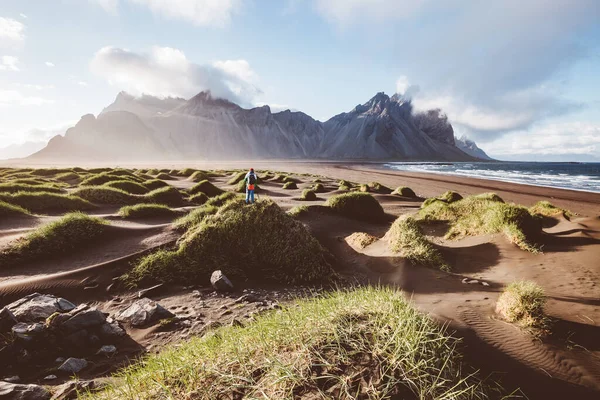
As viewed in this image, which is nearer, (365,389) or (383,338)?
(365,389)

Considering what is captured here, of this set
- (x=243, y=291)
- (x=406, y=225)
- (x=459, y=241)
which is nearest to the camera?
(x=243, y=291)

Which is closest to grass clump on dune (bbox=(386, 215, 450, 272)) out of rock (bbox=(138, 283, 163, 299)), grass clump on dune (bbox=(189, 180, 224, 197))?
rock (bbox=(138, 283, 163, 299))

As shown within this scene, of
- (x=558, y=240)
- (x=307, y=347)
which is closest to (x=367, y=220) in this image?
(x=558, y=240)

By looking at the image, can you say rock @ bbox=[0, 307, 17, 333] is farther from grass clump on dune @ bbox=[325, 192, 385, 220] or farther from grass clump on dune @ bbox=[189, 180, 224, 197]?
grass clump on dune @ bbox=[189, 180, 224, 197]

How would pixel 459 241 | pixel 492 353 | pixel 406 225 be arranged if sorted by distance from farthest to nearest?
1. pixel 459 241
2. pixel 406 225
3. pixel 492 353

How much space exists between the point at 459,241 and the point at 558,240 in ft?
10.4

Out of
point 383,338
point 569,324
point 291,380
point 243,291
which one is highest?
point 383,338

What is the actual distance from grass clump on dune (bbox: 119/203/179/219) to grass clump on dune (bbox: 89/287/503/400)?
10.7 meters

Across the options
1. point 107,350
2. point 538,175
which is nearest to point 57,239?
point 107,350

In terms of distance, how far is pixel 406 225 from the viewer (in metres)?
9.66

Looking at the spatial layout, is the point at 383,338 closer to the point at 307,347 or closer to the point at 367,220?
the point at 307,347

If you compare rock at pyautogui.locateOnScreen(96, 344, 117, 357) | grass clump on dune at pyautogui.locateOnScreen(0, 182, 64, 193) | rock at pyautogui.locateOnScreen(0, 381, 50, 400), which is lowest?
rock at pyautogui.locateOnScreen(96, 344, 117, 357)

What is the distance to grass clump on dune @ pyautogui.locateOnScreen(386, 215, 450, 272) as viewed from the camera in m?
8.27

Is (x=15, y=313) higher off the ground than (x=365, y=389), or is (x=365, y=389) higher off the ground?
(x=365, y=389)
